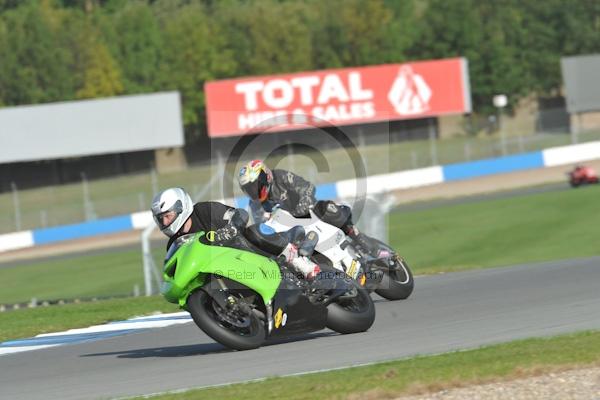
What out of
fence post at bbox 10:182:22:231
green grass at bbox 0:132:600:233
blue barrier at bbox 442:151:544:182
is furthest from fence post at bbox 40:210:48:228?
blue barrier at bbox 442:151:544:182

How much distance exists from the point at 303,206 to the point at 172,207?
165 cm

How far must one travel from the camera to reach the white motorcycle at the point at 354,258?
1058 centimetres

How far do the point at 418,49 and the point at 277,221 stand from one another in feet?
188

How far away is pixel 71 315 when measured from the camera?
1540cm

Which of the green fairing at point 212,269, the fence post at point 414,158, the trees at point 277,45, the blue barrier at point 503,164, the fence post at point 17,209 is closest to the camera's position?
the green fairing at point 212,269

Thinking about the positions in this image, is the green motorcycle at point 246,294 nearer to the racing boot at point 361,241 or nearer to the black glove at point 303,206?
Result: the black glove at point 303,206

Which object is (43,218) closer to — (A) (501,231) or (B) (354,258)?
(A) (501,231)

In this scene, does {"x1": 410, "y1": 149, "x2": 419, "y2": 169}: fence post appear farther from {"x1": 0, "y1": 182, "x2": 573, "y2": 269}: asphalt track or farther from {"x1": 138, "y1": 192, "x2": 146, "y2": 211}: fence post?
{"x1": 138, "y1": 192, "x2": 146, "y2": 211}: fence post

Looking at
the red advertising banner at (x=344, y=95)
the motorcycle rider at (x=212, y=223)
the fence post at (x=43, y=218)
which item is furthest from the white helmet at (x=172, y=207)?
the red advertising banner at (x=344, y=95)

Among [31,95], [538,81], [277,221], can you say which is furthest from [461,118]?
[277,221]

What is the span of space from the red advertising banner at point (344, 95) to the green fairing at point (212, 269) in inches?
1556

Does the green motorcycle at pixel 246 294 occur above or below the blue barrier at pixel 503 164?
above

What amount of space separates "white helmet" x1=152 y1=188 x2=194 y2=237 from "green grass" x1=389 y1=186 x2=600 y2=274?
28.4ft

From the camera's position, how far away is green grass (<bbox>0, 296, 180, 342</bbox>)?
13812 mm
